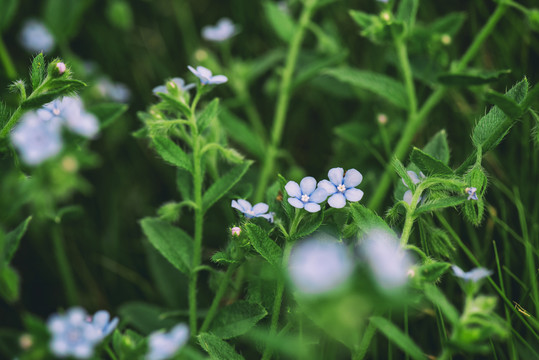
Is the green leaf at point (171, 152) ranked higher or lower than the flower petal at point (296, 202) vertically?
higher

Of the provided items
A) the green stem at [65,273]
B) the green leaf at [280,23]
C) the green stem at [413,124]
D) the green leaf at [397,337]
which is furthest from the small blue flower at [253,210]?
the green leaf at [280,23]

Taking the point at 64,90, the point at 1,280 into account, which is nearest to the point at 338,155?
the point at 64,90

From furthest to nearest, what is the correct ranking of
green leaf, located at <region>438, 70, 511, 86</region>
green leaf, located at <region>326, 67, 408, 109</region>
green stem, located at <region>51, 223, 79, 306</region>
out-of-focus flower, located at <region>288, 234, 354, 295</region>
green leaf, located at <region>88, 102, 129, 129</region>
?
green stem, located at <region>51, 223, 79, 306</region> → green leaf, located at <region>326, 67, 408, 109</region> → green leaf, located at <region>88, 102, 129, 129</region> → green leaf, located at <region>438, 70, 511, 86</region> → out-of-focus flower, located at <region>288, 234, 354, 295</region>

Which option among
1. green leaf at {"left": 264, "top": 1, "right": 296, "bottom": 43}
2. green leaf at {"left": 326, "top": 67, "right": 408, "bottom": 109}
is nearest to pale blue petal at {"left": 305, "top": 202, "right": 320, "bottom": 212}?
green leaf at {"left": 326, "top": 67, "right": 408, "bottom": 109}

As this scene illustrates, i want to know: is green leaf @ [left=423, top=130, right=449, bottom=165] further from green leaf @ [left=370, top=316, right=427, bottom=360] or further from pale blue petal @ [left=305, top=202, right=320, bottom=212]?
green leaf @ [left=370, top=316, right=427, bottom=360]

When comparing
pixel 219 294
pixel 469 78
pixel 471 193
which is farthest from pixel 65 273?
pixel 469 78

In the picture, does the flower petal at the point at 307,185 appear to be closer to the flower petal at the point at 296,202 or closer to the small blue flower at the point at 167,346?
the flower petal at the point at 296,202
